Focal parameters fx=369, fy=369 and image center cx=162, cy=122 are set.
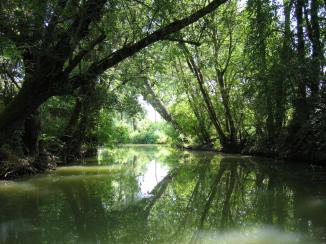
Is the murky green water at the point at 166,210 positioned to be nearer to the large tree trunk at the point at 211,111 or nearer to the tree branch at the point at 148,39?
the tree branch at the point at 148,39

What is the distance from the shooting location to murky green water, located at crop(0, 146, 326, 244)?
462 centimetres

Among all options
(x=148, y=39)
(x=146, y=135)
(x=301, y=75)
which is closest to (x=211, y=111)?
(x=301, y=75)

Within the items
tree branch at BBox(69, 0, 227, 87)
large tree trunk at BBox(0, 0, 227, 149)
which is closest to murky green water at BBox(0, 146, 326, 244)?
large tree trunk at BBox(0, 0, 227, 149)

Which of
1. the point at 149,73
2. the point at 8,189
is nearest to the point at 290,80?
the point at 149,73

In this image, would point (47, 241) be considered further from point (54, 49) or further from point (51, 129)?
point (51, 129)

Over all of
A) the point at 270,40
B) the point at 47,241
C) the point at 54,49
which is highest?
the point at 270,40

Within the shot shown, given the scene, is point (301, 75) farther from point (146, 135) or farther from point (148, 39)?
point (146, 135)

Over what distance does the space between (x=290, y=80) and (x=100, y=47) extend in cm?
583

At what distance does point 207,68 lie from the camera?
18828 mm

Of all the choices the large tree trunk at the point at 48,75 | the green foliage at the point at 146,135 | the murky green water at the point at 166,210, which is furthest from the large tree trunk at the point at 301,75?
the green foliage at the point at 146,135

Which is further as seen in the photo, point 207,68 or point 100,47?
point 207,68

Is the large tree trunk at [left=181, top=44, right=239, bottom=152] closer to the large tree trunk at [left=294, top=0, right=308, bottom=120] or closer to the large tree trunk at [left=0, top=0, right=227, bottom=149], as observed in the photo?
the large tree trunk at [left=294, top=0, right=308, bottom=120]

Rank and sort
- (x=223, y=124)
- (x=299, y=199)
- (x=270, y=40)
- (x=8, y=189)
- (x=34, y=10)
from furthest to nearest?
(x=223, y=124)
(x=270, y=40)
(x=8, y=189)
(x=299, y=199)
(x=34, y=10)

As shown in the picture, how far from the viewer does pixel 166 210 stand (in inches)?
238
